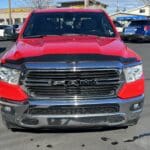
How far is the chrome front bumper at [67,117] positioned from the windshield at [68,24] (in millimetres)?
1970

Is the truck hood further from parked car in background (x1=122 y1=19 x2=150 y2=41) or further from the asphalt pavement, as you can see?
parked car in background (x1=122 y1=19 x2=150 y2=41)

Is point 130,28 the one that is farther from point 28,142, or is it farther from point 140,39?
point 28,142

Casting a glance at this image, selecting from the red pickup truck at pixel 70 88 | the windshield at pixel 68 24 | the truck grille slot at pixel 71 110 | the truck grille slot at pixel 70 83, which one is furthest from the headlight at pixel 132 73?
the windshield at pixel 68 24

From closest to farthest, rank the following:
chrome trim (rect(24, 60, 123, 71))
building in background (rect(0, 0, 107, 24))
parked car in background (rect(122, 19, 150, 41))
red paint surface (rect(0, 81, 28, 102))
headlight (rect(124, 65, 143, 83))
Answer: chrome trim (rect(24, 60, 123, 71)) → red paint surface (rect(0, 81, 28, 102)) → headlight (rect(124, 65, 143, 83)) → parked car in background (rect(122, 19, 150, 41)) → building in background (rect(0, 0, 107, 24))

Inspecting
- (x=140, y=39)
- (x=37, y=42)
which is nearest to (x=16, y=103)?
(x=37, y=42)

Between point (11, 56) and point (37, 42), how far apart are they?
76 centimetres

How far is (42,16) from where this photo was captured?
8.11 meters

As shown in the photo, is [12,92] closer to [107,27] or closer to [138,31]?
[107,27]

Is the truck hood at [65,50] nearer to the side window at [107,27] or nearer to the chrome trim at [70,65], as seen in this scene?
the chrome trim at [70,65]

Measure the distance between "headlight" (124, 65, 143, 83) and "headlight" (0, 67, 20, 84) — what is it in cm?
139

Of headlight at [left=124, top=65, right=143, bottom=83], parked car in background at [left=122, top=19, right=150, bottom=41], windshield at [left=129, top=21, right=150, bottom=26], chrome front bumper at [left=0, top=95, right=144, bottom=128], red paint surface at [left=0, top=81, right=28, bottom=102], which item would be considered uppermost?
headlight at [left=124, top=65, right=143, bottom=83]

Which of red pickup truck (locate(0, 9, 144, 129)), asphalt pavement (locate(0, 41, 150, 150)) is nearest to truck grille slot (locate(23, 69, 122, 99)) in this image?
red pickup truck (locate(0, 9, 144, 129))

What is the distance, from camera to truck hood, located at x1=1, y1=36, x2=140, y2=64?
19.5ft

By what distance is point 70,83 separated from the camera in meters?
5.80
